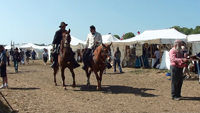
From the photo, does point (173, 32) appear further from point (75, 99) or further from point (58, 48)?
point (75, 99)

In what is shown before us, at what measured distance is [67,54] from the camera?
910 centimetres

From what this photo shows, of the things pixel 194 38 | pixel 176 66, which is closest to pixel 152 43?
pixel 194 38

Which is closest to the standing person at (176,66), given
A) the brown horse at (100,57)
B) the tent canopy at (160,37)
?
the brown horse at (100,57)

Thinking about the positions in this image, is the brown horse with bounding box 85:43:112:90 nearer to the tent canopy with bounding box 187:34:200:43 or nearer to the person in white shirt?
the person in white shirt

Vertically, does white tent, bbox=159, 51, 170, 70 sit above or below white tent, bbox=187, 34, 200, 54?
below

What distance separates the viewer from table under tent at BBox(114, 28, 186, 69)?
16.1m

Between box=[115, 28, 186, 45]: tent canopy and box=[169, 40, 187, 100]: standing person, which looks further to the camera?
box=[115, 28, 186, 45]: tent canopy

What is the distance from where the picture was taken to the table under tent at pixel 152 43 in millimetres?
16109

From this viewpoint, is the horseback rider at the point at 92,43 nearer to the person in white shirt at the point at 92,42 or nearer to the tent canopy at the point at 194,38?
the person in white shirt at the point at 92,42

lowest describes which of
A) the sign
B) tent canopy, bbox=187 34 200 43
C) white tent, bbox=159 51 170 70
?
white tent, bbox=159 51 170 70

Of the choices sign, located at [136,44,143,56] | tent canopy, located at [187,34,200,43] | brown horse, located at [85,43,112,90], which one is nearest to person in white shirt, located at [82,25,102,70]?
brown horse, located at [85,43,112,90]

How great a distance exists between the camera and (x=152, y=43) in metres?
16.5

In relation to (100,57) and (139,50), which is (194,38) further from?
(100,57)

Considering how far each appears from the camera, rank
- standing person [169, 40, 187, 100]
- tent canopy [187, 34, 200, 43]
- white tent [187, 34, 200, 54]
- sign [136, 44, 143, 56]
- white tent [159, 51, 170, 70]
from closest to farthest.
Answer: standing person [169, 40, 187, 100], tent canopy [187, 34, 200, 43], white tent [187, 34, 200, 54], white tent [159, 51, 170, 70], sign [136, 44, 143, 56]
